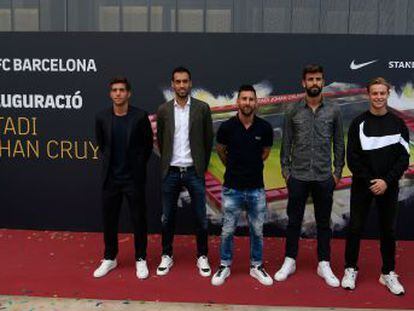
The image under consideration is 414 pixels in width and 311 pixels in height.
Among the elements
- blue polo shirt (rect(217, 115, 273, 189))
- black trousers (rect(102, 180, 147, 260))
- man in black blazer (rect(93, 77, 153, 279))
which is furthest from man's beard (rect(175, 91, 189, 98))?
black trousers (rect(102, 180, 147, 260))

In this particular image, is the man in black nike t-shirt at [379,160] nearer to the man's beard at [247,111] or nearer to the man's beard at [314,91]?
the man's beard at [314,91]

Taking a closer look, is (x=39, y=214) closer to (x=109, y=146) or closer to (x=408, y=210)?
(x=109, y=146)

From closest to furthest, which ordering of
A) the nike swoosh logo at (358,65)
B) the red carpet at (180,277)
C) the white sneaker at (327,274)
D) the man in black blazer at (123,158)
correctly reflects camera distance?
the red carpet at (180,277) → the white sneaker at (327,274) → the man in black blazer at (123,158) → the nike swoosh logo at (358,65)

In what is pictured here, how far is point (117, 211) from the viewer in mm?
4547

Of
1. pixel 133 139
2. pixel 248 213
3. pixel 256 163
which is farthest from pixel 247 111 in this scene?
pixel 133 139

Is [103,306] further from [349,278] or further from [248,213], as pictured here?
[349,278]

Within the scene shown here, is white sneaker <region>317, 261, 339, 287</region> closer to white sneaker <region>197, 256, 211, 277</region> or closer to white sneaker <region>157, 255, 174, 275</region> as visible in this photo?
white sneaker <region>197, 256, 211, 277</region>

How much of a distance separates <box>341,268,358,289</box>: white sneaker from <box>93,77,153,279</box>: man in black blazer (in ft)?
5.65

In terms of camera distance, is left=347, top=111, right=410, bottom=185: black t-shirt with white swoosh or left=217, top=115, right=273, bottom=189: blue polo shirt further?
left=217, top=115, right=273, bottom=189: blue polo shirt

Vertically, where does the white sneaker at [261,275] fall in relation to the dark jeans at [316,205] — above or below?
below

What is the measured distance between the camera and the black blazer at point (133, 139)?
14.3 feet

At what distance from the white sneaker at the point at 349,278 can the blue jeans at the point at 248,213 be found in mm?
737

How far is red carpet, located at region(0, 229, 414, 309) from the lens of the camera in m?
3.99

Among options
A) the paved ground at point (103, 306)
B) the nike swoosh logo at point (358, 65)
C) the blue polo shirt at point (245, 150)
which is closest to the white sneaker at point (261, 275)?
the paved ground at point (103, 306)
